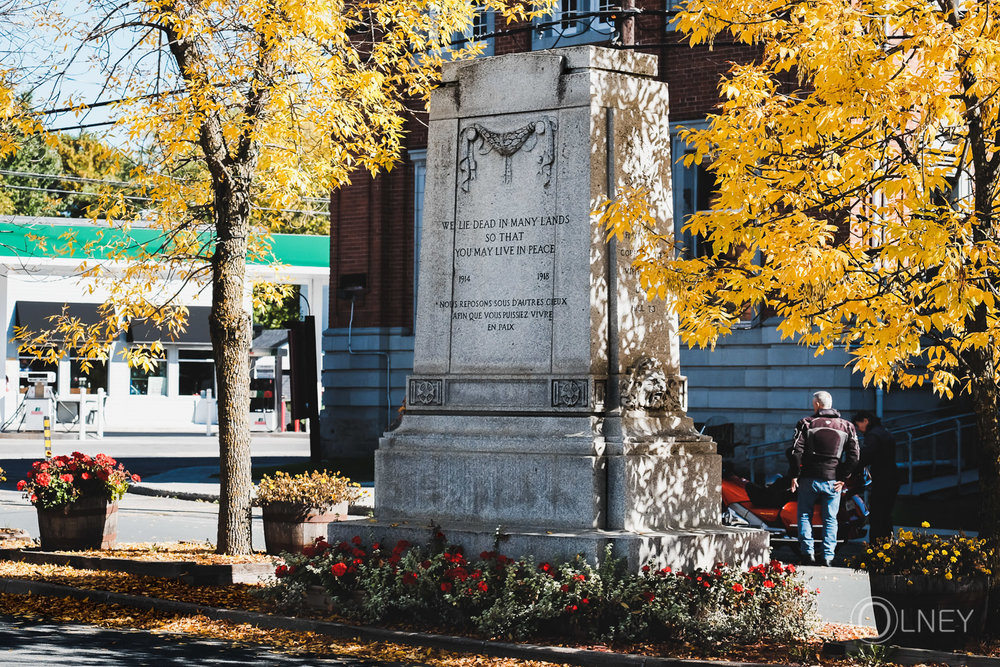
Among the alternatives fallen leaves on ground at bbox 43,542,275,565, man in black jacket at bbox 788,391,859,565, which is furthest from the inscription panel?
man in black jacket at bbox 788,391,859,565

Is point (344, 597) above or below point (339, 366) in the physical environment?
below

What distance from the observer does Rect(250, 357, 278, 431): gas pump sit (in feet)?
167

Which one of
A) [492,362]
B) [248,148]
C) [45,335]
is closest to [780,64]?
[492,362]

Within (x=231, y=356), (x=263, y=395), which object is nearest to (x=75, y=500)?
(x=231, y=356)

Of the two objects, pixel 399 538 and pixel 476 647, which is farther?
pixel 399 538

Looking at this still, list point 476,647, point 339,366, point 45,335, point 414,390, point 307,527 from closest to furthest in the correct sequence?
point 476,647, point 414,390, point 307,527, point 45,335, point 339,366

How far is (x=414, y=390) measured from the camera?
35.6 feet

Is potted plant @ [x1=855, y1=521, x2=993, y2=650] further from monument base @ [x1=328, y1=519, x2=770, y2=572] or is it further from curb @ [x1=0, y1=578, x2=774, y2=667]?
monument base @ [x1=328, y1=519, x2=770, y2=572]

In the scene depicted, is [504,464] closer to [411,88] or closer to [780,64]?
[780,64]

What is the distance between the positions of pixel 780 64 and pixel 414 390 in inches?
153

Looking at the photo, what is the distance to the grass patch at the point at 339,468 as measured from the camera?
2569 centimetres

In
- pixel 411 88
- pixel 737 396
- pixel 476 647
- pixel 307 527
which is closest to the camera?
pixel 476 647

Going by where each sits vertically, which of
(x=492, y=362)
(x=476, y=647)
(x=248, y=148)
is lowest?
(x=476, y=647)

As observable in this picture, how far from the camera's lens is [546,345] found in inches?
403
